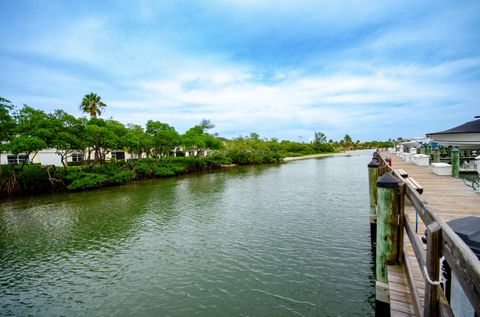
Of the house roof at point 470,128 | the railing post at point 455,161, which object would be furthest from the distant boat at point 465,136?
the railing post at point 455,161

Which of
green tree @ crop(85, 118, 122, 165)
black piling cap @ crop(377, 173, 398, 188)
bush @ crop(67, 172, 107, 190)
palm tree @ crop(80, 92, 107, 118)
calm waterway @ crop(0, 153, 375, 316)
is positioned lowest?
calm waterway @ crop(0, 153, 375, 316)

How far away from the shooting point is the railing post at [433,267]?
7.26 ft

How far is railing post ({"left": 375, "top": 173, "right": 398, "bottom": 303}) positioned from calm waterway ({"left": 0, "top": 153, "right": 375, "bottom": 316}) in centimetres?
168

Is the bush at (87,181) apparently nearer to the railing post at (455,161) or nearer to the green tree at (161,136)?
the green tree at (161,136)

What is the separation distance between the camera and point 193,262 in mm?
8305

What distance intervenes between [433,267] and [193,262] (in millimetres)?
7137

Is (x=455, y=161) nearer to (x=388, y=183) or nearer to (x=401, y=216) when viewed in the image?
(x=401, y=216)

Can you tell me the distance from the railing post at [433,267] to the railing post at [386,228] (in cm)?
176

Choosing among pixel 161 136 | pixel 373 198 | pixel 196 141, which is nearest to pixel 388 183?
pixel 373 198

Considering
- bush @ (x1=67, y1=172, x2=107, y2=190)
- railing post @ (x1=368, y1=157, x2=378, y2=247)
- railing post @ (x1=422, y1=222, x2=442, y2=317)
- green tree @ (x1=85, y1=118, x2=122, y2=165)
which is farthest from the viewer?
green tree @ (x1=85, y1=118, x2=122, y2=165)

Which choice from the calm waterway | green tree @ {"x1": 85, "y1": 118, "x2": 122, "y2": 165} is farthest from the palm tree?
the calm waterway

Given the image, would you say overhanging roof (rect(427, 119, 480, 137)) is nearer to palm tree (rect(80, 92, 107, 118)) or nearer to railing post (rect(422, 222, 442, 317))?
railing post (rect(422, 222, 442, 317))

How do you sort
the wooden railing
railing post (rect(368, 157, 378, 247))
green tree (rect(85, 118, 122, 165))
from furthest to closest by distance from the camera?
1. green tree (rect(85, 118, 122, 165))
2. railing post (rect(368, 157, 378, 247))
3. the wooden railing

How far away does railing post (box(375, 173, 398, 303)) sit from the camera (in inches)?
159
